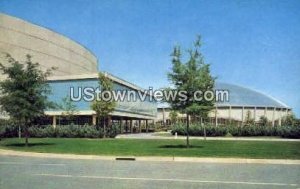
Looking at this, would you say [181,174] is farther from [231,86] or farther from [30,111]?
[231,86]

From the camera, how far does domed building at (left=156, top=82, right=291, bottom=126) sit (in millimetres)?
107988

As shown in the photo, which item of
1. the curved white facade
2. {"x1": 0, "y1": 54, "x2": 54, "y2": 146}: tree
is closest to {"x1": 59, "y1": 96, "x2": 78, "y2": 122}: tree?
the curved white facade

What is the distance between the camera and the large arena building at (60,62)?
51.9 metres

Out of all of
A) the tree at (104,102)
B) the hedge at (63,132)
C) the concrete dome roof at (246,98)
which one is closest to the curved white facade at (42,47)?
the hedge at (63,132)

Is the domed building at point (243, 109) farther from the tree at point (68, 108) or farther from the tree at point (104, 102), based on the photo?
the tree at point (104, 102)

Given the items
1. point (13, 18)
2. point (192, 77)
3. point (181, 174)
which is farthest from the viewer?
point (13, 18)

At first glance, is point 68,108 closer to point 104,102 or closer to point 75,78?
point 75,78

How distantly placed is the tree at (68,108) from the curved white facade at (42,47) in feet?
61.7

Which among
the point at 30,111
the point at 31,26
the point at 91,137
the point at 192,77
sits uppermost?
the point at 31,26

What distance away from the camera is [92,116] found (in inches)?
2044

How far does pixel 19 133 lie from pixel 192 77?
24827mm

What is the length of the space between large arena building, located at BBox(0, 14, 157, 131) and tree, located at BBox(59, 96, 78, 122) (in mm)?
487

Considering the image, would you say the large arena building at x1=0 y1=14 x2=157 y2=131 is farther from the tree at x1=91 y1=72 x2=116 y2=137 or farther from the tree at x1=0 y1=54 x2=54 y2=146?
the tree at x1=0 y1=54 x2=54 y2=146

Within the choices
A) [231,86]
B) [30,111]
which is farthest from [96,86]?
[231,86]
